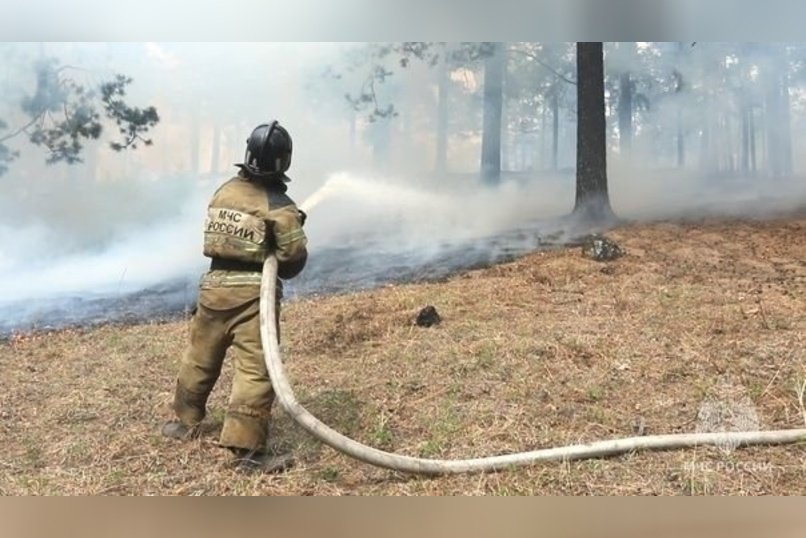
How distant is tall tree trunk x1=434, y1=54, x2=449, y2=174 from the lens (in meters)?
2.79

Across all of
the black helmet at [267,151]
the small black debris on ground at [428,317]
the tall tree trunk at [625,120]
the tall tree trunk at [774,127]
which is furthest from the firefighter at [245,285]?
the tall tree trunk at [774,127]

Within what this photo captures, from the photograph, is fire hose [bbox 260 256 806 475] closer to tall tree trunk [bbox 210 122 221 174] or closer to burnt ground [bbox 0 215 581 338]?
burnt ground [bbox 0 215 581 338]

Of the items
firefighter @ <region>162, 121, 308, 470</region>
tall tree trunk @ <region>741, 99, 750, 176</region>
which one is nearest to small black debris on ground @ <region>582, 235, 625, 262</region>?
tall tree trunk @ <region>741, 99, 750, 176</region>

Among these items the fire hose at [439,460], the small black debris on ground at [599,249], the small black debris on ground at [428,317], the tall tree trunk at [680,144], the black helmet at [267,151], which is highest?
the tall tree trunk at [680,144]

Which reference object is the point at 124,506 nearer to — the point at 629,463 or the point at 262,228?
the point at 262,228

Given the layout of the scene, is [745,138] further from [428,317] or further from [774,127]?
Answer: [428,317]

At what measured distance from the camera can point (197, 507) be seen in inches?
→ 96.0

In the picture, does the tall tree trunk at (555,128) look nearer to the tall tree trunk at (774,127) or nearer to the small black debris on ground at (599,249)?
the small black debris on ground at (599,249)

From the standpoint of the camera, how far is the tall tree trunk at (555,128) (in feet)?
9.16

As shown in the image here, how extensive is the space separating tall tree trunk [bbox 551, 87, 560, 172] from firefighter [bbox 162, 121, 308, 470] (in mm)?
1053

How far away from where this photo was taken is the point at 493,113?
282 centimetres

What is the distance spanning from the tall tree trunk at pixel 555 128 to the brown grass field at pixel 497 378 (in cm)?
37
